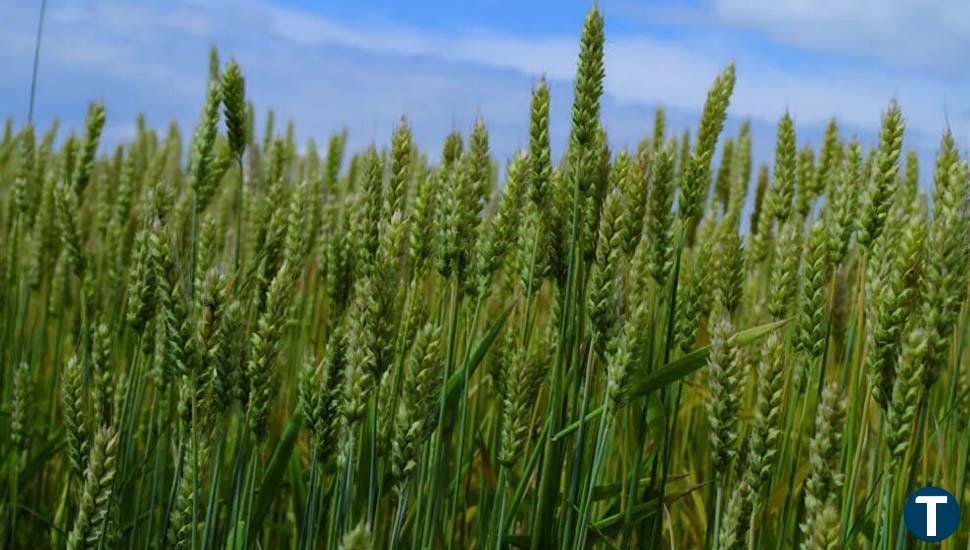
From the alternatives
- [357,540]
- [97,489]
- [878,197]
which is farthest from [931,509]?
[97,489]

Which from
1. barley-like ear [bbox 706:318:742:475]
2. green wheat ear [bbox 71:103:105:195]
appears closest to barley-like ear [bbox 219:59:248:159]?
green wheat ear [bbox 71:103:105:195]

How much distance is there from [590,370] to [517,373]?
0.12 metres

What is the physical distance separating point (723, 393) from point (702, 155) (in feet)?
2.06

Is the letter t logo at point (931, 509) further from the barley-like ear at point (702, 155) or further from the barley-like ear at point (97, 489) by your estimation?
the barley-like ear at point (97, 489)

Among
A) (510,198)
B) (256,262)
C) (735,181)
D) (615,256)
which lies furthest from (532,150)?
(735,181)

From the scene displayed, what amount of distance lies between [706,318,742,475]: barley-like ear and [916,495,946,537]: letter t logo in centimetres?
55

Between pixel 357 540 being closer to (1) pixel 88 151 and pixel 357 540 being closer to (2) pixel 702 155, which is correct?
(2) pixel 702 155

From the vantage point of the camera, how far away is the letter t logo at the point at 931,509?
1982 mm

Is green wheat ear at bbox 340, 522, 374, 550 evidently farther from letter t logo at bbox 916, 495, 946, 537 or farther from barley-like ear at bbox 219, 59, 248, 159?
barley-like ear at bbox 219, 59, 248, 159

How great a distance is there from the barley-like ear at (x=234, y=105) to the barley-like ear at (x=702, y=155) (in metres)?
1.04

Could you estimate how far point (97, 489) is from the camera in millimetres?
1698

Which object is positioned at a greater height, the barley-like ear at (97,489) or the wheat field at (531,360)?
the wheat field at (531,360)

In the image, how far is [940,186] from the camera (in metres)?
2.09

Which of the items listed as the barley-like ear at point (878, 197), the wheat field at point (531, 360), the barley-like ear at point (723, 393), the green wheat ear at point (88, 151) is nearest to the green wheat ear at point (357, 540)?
the wheat field at point (531, 360)
